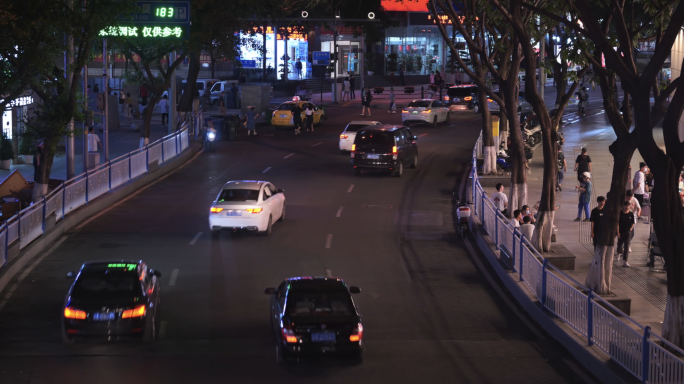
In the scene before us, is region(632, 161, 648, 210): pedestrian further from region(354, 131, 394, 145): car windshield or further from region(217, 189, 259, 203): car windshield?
region(354, 131, 394, 145): car windshield

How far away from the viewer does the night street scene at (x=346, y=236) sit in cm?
1305

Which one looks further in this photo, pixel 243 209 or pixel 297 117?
pixel 297 117

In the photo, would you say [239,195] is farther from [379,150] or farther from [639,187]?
[639,187]

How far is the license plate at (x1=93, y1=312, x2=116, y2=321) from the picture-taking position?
13852mm

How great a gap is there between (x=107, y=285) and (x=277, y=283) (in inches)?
203

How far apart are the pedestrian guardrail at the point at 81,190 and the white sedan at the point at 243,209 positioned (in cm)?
433

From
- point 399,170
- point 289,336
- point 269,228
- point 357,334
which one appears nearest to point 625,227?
point 357,334

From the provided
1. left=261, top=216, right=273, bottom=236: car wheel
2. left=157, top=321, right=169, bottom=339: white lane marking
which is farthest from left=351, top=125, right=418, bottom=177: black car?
left=157, top=321, right=169, bottom=339: white lane marking

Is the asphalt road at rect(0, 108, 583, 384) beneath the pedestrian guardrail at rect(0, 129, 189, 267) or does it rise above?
beneath

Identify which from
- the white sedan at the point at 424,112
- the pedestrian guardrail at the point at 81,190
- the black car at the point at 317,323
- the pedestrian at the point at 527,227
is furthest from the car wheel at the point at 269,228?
the white sedan at the point at 424,112

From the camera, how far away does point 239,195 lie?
23.5 metres

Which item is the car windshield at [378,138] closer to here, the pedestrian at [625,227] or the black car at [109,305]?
the pedestrian at [625,227]

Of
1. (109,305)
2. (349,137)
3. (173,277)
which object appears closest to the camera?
(109,305)

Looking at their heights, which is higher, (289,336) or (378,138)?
(378,138)
